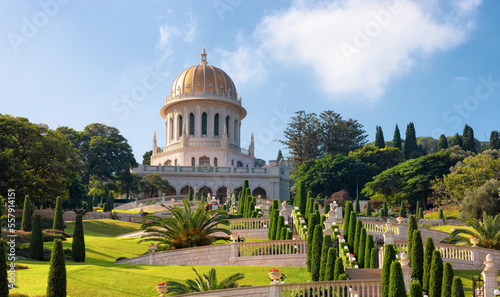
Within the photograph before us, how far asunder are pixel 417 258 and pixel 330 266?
4.97m

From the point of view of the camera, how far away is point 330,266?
1850 centimetres

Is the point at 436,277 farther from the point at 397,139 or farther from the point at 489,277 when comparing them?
the point at 397,139

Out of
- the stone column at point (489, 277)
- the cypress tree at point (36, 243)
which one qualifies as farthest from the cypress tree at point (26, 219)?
the stone column at point (489, 277)

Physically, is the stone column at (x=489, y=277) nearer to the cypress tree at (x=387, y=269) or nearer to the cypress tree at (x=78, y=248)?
the cypress tree at (x=387, y=269)

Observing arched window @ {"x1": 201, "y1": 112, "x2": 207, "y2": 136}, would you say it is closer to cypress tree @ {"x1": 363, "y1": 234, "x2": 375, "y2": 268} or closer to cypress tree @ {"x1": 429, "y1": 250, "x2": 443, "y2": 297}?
cypress tree @ {"x1": 363, "y1": 234, "x2": 375, "y2": 268}

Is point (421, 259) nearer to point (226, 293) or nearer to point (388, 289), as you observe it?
point (388, 289)

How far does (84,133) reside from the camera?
69.6 m

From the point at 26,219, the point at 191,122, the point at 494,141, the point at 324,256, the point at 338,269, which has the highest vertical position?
the point at 191,122

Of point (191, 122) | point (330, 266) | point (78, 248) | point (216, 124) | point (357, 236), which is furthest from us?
point (216, 124)

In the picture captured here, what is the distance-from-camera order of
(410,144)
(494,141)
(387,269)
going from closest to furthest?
(387,269) < (494,141) < (410,144)

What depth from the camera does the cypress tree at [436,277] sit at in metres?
18.9

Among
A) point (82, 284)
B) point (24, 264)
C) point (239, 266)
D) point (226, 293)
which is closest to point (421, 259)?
point (239, 266)

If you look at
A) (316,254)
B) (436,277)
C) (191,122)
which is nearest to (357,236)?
(316,254)

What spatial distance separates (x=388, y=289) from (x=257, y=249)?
843cm
